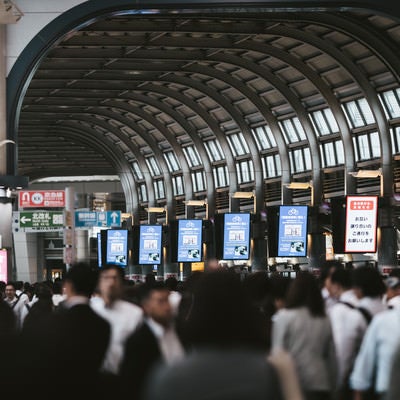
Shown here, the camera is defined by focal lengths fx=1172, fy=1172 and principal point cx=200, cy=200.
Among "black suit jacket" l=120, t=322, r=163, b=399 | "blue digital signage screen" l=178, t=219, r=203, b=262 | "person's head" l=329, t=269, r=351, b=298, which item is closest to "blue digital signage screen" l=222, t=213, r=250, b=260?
"blue digital signage screen" l=178, t=219, r=203, b=262

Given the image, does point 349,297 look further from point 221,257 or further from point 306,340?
point 221,257

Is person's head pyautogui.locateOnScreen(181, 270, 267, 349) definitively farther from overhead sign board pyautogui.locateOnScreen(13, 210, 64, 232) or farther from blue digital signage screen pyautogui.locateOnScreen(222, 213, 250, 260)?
overhead sign board pyautogui.locateOnScreen(13, 210, 64, 232)

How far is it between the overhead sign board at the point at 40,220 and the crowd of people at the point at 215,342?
96.3 ft

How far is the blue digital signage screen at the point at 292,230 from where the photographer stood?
3497 centimetres

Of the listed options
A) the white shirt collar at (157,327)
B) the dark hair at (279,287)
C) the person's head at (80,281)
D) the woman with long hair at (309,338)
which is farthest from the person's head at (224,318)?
the dark hair at (279,287)

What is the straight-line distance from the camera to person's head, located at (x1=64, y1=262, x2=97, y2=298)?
7348 mm

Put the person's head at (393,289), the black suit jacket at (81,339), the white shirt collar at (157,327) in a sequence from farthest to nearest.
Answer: the person's head at (393,289) → the white shirt collar at (157,327) → the black suit jacket at (81,339)

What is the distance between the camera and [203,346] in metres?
3.94

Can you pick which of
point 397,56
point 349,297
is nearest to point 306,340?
point 349,297

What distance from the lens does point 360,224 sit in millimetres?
28062

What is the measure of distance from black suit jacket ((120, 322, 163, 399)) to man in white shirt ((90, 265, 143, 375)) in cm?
192

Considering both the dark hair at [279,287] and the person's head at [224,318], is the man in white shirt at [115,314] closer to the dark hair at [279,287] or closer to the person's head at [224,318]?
the dark hair at [279,287]

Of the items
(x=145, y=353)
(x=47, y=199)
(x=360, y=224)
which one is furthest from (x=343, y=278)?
(x=47, y=199)

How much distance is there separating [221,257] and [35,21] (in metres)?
13.9
